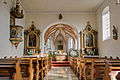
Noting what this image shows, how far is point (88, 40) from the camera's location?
12.0m

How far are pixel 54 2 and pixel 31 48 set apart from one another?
14.1 feet

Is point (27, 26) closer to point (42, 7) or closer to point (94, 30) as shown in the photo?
point (42, 7)

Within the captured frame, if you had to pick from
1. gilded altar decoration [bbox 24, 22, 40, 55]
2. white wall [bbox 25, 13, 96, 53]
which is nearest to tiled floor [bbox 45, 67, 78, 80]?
gilded altar decoration [bbox 24, 22, 40, 55]

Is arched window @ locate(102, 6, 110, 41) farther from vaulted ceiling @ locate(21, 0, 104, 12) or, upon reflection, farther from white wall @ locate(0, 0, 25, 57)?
white wall @ locate(0, 0, 25, 57)

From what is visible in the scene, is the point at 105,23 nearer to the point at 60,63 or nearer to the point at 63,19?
the point at 63,19

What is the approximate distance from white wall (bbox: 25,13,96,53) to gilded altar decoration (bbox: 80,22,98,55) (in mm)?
470

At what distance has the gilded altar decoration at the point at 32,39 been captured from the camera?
12039 mm

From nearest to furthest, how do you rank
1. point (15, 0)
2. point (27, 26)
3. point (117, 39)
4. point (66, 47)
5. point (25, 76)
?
point (25, 76), point (117, 39), point (15, 0), point (27, 26), point (66, 47)

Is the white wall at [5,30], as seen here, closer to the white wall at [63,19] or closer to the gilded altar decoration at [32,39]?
the gilded altar decoration at [32,39]

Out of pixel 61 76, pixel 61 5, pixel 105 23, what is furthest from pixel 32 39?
pixel 105 23

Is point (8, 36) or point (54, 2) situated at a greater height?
point (54, 2)

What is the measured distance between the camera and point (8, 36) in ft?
26.0

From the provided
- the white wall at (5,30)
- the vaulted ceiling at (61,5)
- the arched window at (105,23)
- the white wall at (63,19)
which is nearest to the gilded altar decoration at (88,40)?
the white wall at (63,19)

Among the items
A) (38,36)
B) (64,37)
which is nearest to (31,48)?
(38,36)
